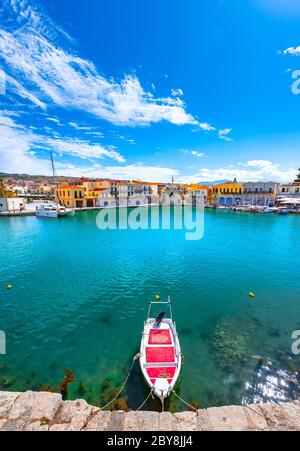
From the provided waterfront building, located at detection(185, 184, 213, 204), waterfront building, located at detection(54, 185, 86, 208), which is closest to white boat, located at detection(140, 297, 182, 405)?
waterfront building, located at detection(54, 185, 86, 208)

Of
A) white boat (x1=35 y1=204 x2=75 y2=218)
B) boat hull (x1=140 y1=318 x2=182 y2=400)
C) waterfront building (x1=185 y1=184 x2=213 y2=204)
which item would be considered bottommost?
boat hull (x1=140 y1=318 x2=182 y2=400)

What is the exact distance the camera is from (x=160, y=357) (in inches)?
309

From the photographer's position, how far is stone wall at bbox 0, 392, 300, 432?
15.5ft

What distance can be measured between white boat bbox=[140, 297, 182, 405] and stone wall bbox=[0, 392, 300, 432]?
4.96ft

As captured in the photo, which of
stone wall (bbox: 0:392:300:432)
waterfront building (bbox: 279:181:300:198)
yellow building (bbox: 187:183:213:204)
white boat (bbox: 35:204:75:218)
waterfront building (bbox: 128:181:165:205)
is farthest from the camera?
yellow building (bbox: 187:183:213:204)

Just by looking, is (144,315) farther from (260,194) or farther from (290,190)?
(290,190)

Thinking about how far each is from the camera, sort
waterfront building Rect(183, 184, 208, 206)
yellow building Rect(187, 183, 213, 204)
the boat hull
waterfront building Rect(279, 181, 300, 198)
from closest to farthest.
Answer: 1. the boat hull
2. waterfront building Rect(279, 181, 300, 198)
3. waterfront building Rect(183, 184, 208, 206)
4. yellow building Rect(187, 183, 213, 204)

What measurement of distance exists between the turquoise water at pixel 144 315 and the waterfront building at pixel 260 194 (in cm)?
5567

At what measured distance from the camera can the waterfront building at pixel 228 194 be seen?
78.1 m

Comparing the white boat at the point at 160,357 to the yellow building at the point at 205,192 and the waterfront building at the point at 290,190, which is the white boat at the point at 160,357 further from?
the yellow building at the point at 205,192

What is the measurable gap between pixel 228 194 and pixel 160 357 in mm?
80385

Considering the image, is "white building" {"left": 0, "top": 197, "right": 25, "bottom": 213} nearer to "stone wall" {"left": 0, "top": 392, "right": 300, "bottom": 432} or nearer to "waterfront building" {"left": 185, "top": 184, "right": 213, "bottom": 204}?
"stone wall" {"left": 0, "top": 392, "right": 300, "bottom": 432}

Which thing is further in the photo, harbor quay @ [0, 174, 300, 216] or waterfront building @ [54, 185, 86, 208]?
waterfront building @ [54, 185, 86, 208]

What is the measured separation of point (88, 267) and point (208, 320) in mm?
11997
